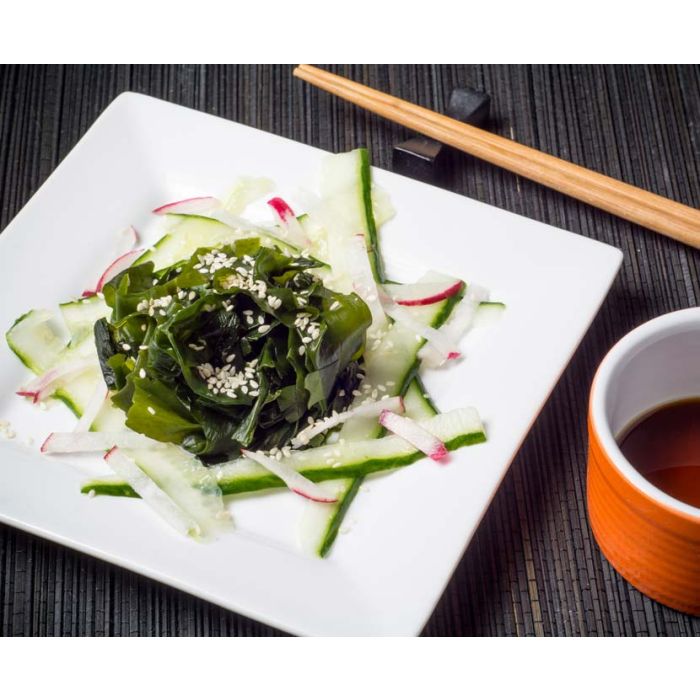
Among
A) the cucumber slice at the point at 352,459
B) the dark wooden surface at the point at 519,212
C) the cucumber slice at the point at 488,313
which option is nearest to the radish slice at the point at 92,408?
the cucumber slice at the point at 352,459

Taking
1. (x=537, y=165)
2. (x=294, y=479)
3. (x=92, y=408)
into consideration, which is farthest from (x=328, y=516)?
(x=537, y=165)

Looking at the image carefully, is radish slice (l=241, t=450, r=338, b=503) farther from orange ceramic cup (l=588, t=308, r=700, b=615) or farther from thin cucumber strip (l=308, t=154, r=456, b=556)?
orange ceramic cup (l=588, t=308, r=700, b=615)

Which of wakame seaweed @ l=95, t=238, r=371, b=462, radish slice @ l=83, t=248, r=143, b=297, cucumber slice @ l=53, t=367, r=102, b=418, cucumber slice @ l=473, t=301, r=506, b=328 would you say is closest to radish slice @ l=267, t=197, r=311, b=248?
wakame seaweed @ l=95, t=238, r=371, b=462

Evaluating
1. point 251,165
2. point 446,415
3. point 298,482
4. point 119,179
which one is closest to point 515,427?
point 446,415

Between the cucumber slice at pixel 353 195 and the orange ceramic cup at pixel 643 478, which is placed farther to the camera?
the cucumber slice at pixel 353 195

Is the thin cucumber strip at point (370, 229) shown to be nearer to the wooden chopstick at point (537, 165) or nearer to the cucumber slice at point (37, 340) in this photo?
the wooden chopstick at point (537, 165)

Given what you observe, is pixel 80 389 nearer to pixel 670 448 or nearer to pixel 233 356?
pixel 233 356
